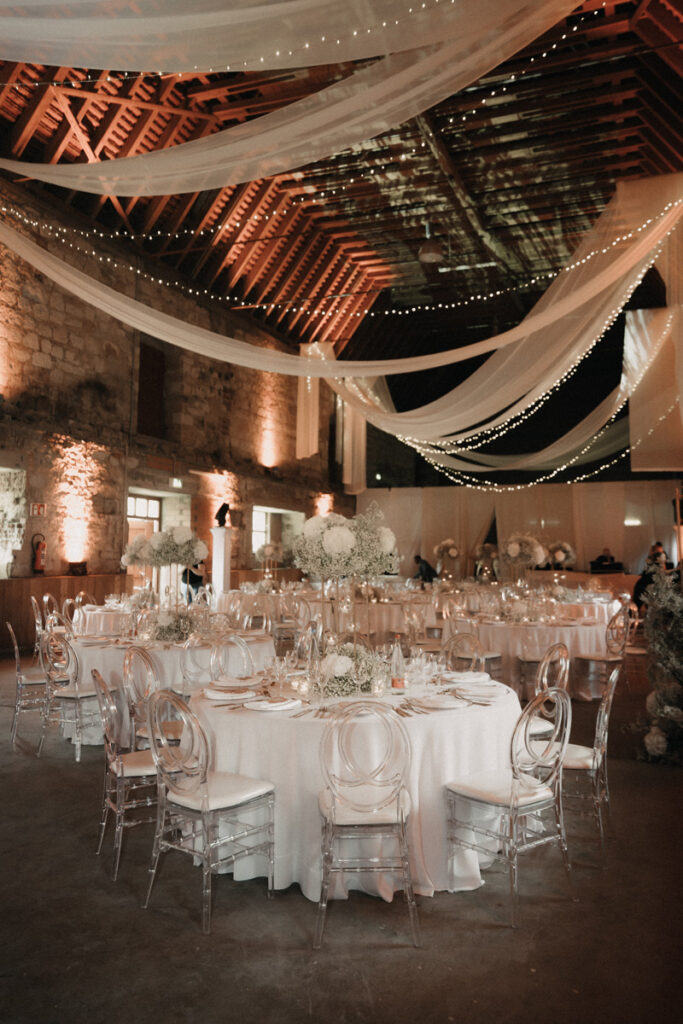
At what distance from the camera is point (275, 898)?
301cm

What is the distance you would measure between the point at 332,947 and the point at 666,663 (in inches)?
125

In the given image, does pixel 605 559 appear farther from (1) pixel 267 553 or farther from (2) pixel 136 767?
(2) pixel 136 767

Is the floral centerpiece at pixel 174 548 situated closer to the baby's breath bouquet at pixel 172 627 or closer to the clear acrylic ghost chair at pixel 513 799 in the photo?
the baby's breath bouquet at pixel 172 627

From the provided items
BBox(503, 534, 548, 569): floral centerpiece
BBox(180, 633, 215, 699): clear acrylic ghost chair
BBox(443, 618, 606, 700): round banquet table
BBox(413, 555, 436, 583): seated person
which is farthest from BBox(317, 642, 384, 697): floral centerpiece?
BBox(413, 555, 436, 583): seated person

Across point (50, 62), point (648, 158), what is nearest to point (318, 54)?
point (50, 62)

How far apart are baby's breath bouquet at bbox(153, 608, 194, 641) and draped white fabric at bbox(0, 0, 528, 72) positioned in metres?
3.89

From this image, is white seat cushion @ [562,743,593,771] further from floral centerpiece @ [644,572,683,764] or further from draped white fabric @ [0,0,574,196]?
draped white fabric @ [0,0,574,196]

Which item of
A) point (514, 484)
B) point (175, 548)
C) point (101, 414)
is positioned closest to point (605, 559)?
point (514, 484)

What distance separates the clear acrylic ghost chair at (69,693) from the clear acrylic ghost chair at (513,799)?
114 inches

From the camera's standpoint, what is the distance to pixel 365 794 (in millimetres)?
2963

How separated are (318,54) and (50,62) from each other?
110cm

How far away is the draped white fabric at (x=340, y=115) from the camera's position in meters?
3.15

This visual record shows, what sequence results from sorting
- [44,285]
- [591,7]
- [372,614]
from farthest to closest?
[44,285] → [372,614] → [591,7]

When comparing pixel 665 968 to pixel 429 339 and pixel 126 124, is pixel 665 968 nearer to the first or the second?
pixel 126 124
